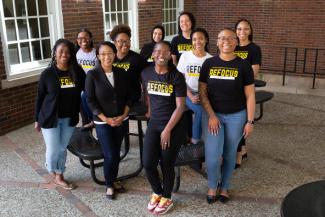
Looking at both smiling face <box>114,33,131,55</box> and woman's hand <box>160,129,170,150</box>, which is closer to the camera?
woman's hand <box>160,129,170,150</box>

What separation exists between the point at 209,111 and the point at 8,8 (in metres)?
4.05

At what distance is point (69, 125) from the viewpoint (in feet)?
11.9

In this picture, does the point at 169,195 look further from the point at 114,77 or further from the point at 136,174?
the point at 114,77

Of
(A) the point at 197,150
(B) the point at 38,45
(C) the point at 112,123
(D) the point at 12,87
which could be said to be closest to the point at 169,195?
(A) the point at 197,150

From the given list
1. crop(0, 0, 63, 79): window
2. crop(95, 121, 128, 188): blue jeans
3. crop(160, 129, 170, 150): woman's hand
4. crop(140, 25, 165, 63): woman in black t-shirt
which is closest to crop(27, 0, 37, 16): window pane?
crop(0, 0, 63, 79): window

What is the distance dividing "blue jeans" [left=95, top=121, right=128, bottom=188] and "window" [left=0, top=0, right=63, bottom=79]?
2.91m

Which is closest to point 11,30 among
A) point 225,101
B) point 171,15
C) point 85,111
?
point 85,111

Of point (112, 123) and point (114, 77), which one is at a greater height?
point (114, 77)

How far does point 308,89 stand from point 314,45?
1665mm

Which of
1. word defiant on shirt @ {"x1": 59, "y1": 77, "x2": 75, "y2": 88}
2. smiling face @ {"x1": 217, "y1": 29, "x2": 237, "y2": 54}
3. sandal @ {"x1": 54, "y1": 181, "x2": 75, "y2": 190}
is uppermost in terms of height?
smiling face @ {"x1": 217, "y1": 29, "x2": 237, "y2": 54}

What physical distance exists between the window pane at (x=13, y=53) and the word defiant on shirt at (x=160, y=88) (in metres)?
3.62

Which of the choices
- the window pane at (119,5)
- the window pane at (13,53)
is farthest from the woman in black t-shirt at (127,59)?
the window pane at (119,5)

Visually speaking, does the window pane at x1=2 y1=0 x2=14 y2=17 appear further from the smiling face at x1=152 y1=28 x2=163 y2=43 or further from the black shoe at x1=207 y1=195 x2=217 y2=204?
the black shoe at x1=207 y1=195 x2=217 y2=204

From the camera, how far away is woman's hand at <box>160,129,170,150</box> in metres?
3.04
